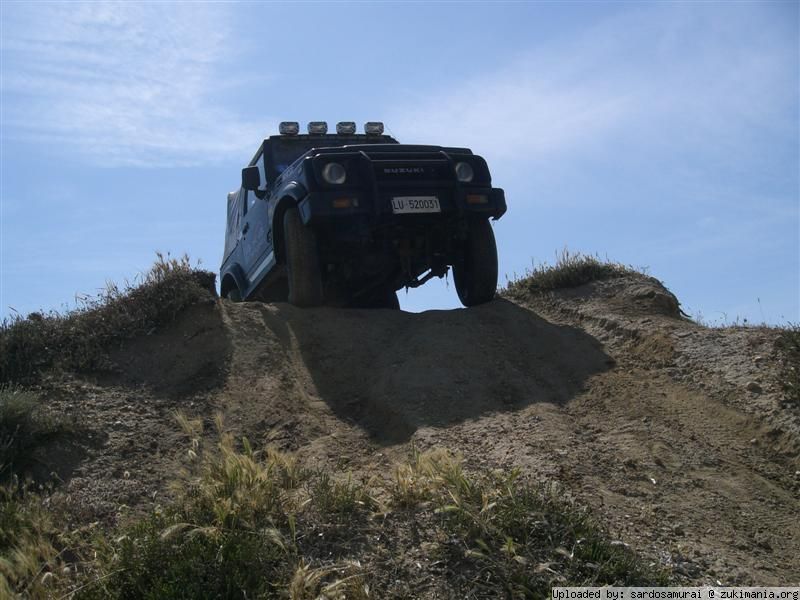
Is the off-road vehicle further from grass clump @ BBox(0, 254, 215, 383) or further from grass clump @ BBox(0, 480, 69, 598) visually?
grass clump @ BBox(0, 480, 69, 598)

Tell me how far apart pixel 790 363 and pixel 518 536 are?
3054 mm

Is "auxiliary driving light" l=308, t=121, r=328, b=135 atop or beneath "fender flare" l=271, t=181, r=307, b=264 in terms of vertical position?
atop

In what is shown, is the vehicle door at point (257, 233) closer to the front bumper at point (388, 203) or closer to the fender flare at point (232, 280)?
the fender flare at point (232, 280)

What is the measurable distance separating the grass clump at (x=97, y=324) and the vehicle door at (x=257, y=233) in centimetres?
155

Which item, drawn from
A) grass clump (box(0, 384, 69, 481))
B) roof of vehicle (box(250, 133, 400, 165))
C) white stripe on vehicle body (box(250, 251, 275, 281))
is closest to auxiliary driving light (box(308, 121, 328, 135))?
roof of vehicle (box(250, 133, 400, 165))

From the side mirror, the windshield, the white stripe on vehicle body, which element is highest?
the windshield

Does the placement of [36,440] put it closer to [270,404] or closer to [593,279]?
[270,404]

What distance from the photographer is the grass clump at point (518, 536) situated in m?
3.88

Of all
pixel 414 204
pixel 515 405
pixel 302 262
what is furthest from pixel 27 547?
pixel 414 204

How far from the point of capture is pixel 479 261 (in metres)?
8.75

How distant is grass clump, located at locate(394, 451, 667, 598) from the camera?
3877mm

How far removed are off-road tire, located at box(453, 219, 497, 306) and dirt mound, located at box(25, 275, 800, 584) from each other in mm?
532

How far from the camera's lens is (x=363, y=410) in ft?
20.9

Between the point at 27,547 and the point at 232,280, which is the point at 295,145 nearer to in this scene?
the point at 232,280
